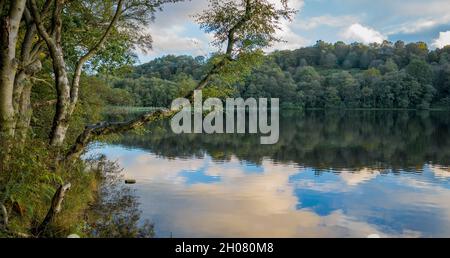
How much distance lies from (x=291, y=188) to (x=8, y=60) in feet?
58.1

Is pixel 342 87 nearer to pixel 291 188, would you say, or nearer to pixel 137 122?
pixel 291 188

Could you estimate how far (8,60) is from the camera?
1055 cm

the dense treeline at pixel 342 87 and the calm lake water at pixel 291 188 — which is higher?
the dense treeline at pixel 342 87

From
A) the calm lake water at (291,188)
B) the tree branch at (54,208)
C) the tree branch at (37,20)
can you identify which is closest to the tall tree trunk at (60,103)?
the tree branch at (37,20)

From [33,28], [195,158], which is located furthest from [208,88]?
[195,158]

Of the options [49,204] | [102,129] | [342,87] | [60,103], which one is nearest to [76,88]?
[60,103]

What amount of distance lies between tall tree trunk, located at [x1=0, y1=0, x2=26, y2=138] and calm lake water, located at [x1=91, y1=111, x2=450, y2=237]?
532 centimetres

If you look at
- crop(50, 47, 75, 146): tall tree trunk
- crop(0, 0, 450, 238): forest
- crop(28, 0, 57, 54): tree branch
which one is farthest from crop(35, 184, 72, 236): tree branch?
crop(28, 0, 57, 54): tree branch

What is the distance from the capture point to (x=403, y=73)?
439 feet

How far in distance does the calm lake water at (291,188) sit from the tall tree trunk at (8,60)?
17.4 feet

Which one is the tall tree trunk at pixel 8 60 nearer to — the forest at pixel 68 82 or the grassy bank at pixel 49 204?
the forest at pixel 68 82

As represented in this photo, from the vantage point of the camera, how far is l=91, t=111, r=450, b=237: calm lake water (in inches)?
704

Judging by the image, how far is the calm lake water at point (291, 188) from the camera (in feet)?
58.7

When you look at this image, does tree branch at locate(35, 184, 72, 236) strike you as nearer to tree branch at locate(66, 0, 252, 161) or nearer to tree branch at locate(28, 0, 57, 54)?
tree branch at locate(66, 0, 252, 161)
